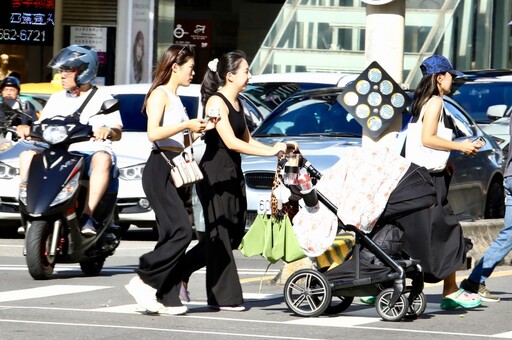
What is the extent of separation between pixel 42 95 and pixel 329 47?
13.1 meters

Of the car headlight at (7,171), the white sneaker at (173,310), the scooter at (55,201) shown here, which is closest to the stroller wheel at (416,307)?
the white sneaker at (173,310)

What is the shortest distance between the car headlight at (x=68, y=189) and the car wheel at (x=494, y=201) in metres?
5.63

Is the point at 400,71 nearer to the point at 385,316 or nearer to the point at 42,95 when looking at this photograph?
the point at 385,316

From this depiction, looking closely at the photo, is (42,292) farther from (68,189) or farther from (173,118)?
(173,118)

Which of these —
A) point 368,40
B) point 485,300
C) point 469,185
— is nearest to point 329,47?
point 469,185

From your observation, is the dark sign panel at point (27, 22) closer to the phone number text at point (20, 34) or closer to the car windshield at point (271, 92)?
the phone number text at point (20, 34)

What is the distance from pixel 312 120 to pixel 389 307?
6.07 m

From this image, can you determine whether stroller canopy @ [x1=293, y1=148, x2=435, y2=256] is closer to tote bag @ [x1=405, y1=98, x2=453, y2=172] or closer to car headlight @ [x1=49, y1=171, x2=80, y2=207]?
tote bag @ [x1=405, y1=98, x2=453, y2=172]

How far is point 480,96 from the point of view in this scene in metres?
19.5

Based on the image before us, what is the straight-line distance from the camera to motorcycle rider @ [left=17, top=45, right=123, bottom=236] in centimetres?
1245

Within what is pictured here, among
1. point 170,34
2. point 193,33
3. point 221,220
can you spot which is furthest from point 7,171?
point 193,33

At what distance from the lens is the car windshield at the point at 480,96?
1941 centimetres

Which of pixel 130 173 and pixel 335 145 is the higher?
pixel 335 145

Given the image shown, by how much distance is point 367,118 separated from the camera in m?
13.0
